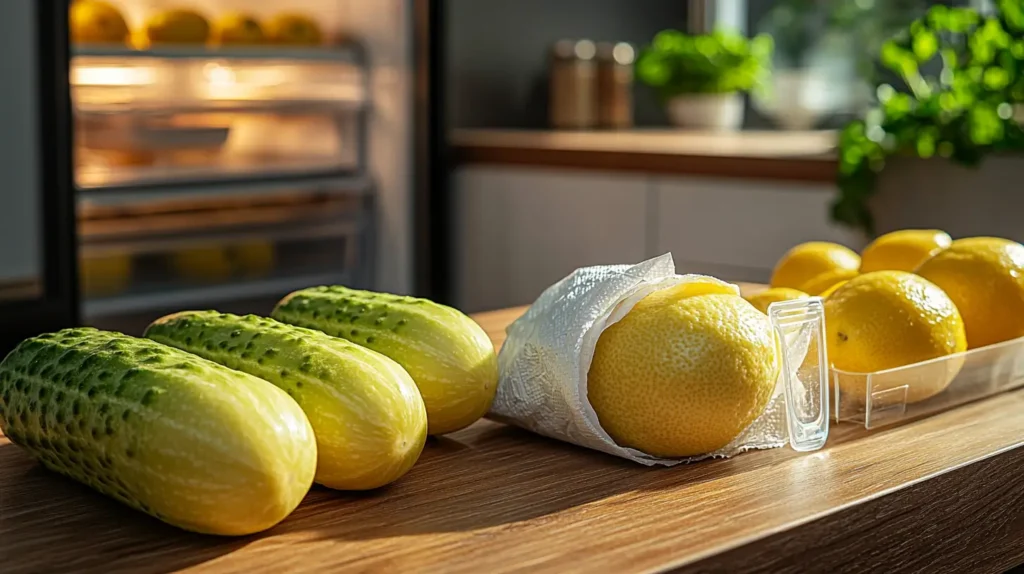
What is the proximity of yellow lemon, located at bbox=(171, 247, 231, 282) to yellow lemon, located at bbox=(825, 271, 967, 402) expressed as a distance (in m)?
2.29

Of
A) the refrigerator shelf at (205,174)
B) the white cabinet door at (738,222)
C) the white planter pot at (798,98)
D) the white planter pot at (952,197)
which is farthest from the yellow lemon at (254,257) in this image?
the white planter pot at (952,197)

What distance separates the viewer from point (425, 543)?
0.54 meters

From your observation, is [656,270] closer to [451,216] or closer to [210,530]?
[210,530]

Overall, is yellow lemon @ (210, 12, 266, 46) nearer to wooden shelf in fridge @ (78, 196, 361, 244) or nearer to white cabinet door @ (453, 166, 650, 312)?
wooden shelf in fridge @ (78, 196, 361, 244)

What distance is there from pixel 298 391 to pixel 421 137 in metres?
2.36

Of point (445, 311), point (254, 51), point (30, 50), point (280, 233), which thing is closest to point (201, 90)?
point (254, 51)

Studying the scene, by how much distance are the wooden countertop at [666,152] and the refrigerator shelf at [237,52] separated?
1.09 feet

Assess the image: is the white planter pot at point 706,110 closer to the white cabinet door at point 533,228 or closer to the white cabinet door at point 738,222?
the white cabinet door at point 533,228

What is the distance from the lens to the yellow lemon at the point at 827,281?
88 centimetres

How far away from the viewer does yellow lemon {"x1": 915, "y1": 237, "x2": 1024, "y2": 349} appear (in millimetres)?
819

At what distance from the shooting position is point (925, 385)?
2.46ft

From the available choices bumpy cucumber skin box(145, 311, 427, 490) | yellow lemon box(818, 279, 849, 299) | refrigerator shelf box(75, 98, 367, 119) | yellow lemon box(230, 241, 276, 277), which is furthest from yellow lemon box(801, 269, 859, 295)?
yellow lemon box(230, 241, 276, 277)

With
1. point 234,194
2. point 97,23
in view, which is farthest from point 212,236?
point 97,23

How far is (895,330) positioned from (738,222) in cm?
175
